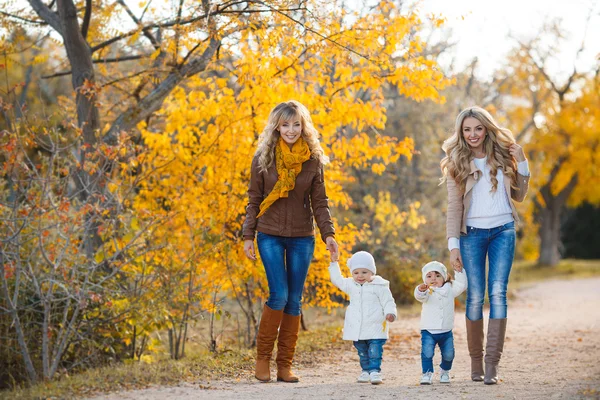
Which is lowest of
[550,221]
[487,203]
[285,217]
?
[285,217]

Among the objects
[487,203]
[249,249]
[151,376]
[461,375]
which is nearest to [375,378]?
[461,375]

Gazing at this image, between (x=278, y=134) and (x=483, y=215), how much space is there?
1.52m

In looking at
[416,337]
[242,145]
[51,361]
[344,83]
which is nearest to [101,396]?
[51,361]

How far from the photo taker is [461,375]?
5770 millimetres

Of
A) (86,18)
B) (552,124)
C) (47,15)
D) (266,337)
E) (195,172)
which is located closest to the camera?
(266,337)

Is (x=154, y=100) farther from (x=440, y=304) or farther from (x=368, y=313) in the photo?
(x=440, y=304)

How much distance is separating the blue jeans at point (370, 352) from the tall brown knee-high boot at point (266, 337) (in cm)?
58

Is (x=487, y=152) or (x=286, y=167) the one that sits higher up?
(x=487, y=152)

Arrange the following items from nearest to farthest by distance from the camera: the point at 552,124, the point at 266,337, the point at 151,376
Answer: the point at 266,337
the point at 151,376
the point at 552,124

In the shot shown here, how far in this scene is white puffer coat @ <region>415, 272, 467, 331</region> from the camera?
5207 mm

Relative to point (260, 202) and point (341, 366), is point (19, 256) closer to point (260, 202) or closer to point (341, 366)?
point (260, 202)

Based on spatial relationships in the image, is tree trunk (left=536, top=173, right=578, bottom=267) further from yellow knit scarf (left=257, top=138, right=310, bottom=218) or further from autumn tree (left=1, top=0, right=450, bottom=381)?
yellow knit scarf (left=257, top=138, right=310, bottom=218)

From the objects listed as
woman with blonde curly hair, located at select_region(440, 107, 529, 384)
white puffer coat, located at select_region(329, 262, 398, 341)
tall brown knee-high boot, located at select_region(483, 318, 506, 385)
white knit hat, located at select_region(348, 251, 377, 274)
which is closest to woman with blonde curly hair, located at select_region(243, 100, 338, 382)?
white knit hat, located at select_region(348, 251, 377, 274)

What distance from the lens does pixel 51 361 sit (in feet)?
23.2
